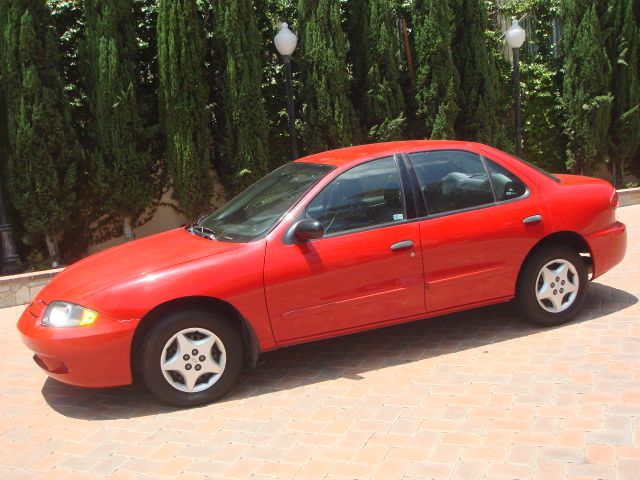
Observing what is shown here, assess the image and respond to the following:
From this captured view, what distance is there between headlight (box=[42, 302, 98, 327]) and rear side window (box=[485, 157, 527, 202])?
3.16 meters

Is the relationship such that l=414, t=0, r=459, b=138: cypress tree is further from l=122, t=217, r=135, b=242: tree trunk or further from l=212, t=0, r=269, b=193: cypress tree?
l=122, t=217, r=135, b=242: tree trunk

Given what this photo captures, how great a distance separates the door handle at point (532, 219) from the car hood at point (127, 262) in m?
2.25

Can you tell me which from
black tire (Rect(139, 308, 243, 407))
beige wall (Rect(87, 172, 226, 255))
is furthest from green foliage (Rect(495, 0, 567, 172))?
black tire (Rect(139, 308, 243, 407))

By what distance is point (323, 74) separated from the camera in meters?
10.1

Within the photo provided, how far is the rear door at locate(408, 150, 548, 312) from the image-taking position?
4.82 meters

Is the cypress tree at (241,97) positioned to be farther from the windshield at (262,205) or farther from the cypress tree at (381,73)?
the windshield at (262,205)

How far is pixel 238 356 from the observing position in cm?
438

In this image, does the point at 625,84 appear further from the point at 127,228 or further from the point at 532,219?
the point at 127,228

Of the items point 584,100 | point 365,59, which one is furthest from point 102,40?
point 584,100

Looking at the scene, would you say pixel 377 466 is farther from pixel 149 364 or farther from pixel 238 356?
pixel 149 364

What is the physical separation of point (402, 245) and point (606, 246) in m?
1.94

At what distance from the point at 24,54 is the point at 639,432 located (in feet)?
25.9

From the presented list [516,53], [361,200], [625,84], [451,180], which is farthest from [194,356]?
[625,84]

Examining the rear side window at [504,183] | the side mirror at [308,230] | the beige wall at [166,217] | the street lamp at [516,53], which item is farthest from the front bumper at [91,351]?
the street lamp at [516,53]
